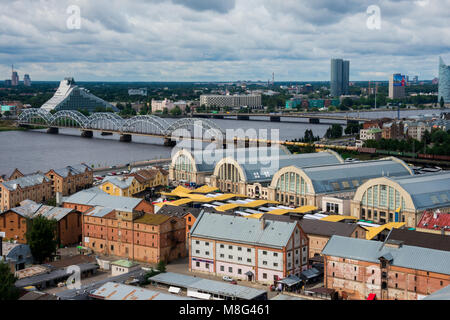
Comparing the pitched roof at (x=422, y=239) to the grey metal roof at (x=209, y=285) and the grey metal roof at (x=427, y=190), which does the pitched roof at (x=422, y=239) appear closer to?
the grey metal roof at (x=209, y=285)

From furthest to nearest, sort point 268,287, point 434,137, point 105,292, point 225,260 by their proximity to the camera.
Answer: point 434,137 → point 225,260 → point 268,287 → point 105,292

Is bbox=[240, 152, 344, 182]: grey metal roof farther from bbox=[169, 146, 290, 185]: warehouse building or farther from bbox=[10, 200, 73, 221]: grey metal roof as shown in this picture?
bbox=[10, 200, 73, 221]: grey metal roof

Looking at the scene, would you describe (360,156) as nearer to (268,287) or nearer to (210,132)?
(210,132)

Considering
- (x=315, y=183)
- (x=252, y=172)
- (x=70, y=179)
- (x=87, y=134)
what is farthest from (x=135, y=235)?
(x=87, y=134)

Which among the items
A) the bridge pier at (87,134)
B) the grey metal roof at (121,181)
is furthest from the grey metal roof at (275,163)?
the bridge pier at (87,134)

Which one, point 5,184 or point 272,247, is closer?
point 272,247
